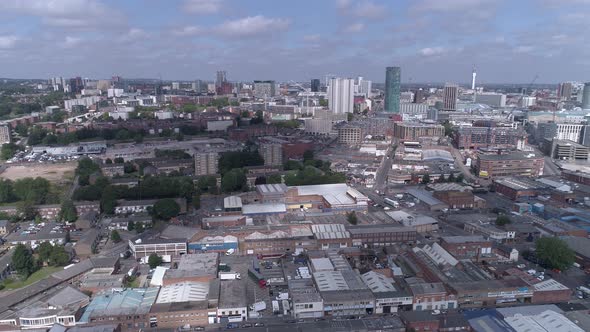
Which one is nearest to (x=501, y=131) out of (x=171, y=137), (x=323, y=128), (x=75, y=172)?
(x=323, y=128)

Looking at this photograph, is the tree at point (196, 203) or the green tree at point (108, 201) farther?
the tree at point (196, 203)

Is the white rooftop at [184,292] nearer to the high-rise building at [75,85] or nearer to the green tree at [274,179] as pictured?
the green tree at [274,179]

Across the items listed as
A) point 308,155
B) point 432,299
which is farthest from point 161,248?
point 308,155

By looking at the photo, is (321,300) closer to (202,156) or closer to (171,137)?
(202,156)

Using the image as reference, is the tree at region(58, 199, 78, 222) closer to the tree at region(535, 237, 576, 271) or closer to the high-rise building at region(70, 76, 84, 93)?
the tree at region(535, 237, 576, 271)

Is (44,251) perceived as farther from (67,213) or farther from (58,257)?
(67,213)

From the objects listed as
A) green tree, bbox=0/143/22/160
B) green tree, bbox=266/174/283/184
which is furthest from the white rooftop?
green tree, bbox=0/143/22/160

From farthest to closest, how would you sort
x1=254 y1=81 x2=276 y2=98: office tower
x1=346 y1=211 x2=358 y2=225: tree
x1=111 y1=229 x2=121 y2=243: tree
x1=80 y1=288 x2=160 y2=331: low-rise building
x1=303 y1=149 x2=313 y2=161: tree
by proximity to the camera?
x1=254 y1=81 x2=276 y2=98: office tower
x1=303 y1=149 x2=313 y2=161: tree
x1=346 y1=211 x2=358 y2=225: tree
x1=111 y1=229 x2=121 y2=243: tree
x1=80 y1=288 x2=160 y2=331: low-rise building

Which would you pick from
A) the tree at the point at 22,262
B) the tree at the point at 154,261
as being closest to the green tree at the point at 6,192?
the tree at the point at 22,262
